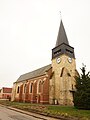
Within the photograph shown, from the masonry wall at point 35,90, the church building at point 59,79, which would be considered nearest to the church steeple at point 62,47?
the church building at point 59,79

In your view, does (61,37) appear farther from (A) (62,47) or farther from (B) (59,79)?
(B) (59,79)

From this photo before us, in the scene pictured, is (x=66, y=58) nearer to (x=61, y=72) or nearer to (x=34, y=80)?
(x=61, y=72)

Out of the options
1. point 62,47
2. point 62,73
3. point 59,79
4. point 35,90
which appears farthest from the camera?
point 35,90

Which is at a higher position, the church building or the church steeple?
the church steeple

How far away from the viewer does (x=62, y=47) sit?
38.2m

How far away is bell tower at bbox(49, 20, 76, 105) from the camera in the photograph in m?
33.8

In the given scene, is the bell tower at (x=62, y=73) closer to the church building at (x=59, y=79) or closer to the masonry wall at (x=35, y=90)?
the church building at (x=59, y=79)

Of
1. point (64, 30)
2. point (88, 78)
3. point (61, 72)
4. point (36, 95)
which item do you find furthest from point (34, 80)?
point (88, 78)

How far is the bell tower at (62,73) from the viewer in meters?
33.8

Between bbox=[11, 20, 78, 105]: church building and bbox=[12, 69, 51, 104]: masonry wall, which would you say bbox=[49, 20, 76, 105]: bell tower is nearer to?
bbox=[11, 20, 78, 105]: church building

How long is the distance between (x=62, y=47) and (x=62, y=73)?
714 cm

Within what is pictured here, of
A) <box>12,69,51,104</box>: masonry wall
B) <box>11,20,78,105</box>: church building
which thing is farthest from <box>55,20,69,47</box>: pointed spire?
<box>12,69,51,104</box>: masonry wall

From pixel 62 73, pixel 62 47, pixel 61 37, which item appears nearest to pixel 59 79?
pixel 62 73

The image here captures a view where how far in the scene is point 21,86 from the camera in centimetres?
5162
